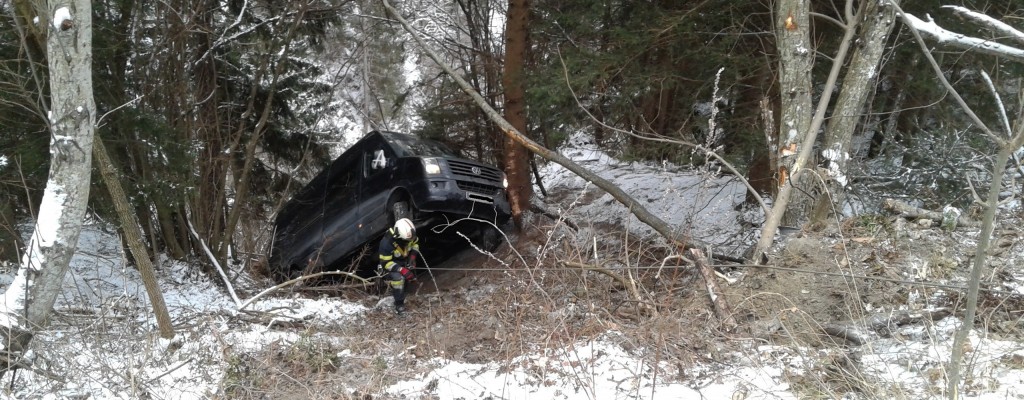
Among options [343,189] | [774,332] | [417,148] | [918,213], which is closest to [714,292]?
[774,332]

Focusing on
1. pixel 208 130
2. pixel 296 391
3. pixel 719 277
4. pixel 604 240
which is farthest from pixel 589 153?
pixel 296 391

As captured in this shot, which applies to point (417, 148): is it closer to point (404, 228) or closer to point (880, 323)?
point (404, 228)

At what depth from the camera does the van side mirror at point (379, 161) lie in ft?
25.4

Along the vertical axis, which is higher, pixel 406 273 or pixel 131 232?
pixel 131 232

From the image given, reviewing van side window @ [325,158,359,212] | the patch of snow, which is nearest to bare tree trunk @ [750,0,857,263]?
van side window @ [325,158,359,212]

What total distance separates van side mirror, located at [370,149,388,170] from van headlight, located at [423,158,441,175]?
0.75m

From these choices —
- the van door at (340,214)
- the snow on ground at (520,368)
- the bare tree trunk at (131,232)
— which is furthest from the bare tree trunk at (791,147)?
the bare tree trunk at (131,232)

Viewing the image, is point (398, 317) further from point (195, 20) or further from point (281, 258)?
point (195, 20)

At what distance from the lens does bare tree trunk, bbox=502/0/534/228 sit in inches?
319

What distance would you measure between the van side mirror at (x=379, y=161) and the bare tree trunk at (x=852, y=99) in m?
4.82

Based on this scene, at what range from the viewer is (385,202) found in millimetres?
7363

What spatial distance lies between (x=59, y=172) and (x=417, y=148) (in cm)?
404

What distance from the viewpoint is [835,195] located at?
5773 mm

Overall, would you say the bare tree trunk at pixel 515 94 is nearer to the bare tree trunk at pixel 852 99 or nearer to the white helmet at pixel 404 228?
the white helmet at pixel 404 228
